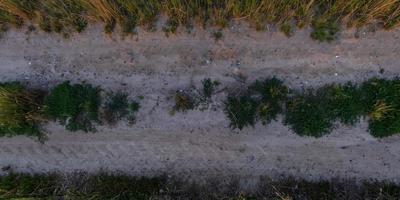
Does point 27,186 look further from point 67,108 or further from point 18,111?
point 67,108

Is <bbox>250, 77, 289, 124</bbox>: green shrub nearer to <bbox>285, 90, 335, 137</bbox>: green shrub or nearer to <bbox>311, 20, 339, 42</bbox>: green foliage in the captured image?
<bbox>285, 90, 335, 137</bbox>: green shrub

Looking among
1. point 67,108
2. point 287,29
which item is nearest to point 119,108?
point 67,108

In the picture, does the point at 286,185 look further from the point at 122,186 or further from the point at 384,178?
the point at 122,186

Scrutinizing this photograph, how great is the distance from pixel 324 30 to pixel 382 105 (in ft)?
5.81

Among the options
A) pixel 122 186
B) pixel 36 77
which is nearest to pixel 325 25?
pixel 122 186

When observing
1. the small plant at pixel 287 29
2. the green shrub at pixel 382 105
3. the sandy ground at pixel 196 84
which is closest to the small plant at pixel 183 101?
the sandy ground at pixel 196 84

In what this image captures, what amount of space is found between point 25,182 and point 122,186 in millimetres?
1905

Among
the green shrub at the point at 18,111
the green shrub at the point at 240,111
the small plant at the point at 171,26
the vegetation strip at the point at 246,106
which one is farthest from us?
the small plant at the point at 171,26

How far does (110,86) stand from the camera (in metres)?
8.55

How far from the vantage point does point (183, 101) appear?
8.35m

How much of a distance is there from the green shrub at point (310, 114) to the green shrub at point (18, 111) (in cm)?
489

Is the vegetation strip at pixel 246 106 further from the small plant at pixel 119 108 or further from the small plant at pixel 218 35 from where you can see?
the small plant at pixel 218 35

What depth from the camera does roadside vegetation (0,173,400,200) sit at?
8344 millimetres

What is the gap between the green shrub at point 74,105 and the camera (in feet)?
27.5
